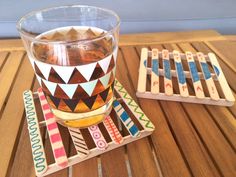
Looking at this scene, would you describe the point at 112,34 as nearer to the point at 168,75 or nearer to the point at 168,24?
the point at 168,75

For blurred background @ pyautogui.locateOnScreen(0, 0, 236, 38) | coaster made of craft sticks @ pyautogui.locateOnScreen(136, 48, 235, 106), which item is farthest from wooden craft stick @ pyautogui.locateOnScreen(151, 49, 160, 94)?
blurred background @ pyautogui.locateOnScreen(0, 0, 236, 38)

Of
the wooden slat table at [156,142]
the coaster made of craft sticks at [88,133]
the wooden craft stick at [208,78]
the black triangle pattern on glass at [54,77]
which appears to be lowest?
the wooden slat table at [156,142]

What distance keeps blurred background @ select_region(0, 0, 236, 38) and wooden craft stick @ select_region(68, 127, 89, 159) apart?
1.69 ft

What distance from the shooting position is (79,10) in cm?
37

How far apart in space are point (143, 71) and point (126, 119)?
5.0 inches

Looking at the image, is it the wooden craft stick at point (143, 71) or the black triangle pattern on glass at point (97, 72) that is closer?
the black triangle pattern on glass at point (97, 72)

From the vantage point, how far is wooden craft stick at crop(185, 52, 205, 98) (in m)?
0.38

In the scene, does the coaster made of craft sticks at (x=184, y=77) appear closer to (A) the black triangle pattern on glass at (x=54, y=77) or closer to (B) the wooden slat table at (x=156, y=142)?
(B) the wooden slat table at (x=156, y=142)

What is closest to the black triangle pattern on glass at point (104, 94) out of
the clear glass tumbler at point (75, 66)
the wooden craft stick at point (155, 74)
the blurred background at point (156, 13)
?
the clear glass tumbler at point (75, 66)

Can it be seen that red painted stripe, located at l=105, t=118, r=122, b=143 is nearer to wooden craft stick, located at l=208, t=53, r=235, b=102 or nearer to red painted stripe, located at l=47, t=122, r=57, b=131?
red painted stripe, located at l=47, t=122, r=57, b=131

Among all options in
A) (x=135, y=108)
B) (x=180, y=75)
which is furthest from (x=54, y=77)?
Result: (x=180, y=75)

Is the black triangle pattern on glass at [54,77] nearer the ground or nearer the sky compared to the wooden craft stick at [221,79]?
nearer the sky

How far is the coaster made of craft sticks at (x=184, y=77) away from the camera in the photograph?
0.38 metres

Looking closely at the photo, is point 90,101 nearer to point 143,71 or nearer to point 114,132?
point 114,132
